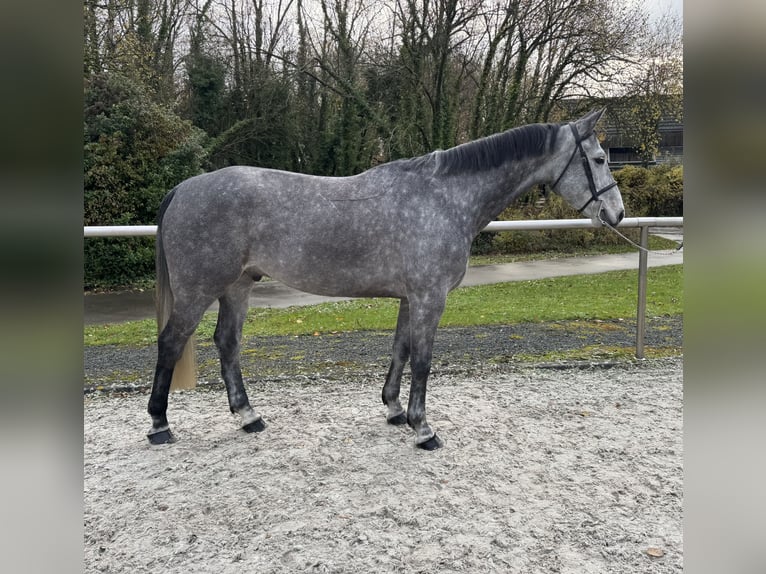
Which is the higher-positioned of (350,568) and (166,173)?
(166,173)

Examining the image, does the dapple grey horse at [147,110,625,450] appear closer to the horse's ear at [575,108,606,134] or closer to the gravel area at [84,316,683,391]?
the horse's ear at [575,108,606,134]

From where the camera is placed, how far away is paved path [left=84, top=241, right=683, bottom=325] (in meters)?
7.29

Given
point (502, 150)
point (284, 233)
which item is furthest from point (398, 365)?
point (502, 150)

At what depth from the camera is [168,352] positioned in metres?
3.01

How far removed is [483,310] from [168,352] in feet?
16.1

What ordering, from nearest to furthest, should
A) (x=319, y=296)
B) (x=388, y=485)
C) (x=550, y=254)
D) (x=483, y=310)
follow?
(x=388, y=485), (x=483, y=310), (x=319, y=296), (x=550, y=254)

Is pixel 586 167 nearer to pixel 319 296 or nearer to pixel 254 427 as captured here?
pixel 254 427

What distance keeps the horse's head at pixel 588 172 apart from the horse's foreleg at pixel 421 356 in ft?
3.17

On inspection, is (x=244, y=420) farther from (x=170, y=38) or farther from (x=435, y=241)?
(x=170, y=38)

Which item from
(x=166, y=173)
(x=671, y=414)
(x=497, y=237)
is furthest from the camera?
(x=497, y=237)

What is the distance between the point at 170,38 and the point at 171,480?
13.2 metres

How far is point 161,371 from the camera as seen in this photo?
3045 millimetres

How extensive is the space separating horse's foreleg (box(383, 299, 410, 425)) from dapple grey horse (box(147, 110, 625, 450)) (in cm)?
26
